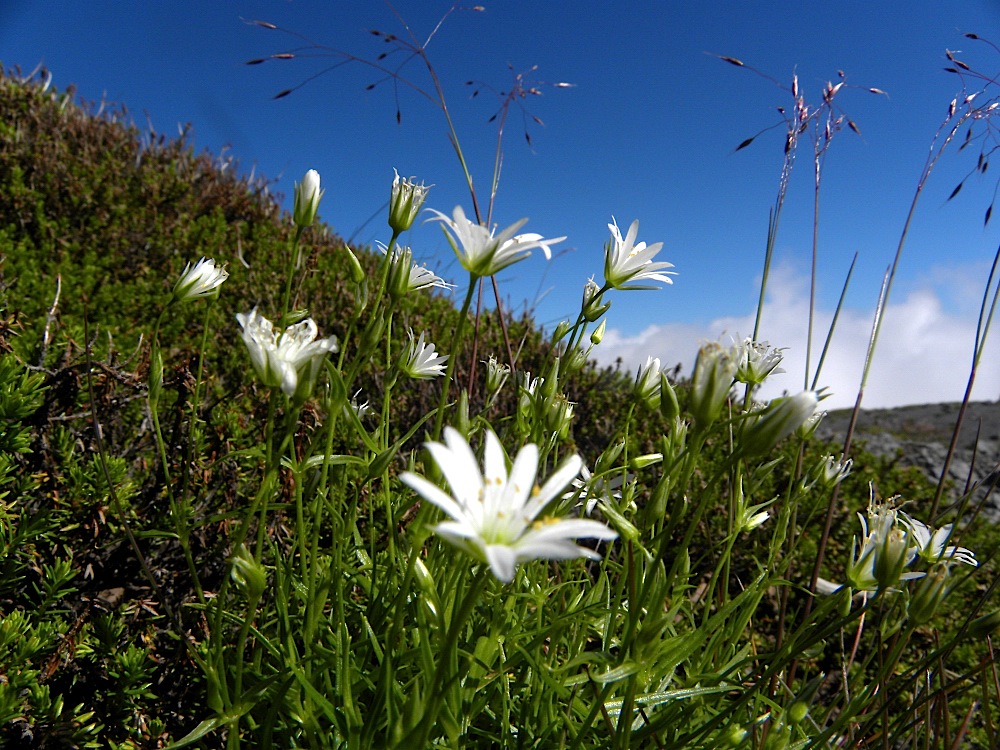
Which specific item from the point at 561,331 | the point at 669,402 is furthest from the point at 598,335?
the point at 669,402

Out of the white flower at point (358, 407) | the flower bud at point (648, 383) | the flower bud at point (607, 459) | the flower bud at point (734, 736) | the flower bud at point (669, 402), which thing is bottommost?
the flower bud at point (734, 736)

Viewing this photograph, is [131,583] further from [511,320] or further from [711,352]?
[511,320]

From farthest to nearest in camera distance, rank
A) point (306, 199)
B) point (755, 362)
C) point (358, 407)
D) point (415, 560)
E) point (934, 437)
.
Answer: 1. point (934, 437)
2. point (358, 407)
3. point (755, 362)
4. point (306, 199)
5. point (415, 560)

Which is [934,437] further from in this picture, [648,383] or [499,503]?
[499,503]

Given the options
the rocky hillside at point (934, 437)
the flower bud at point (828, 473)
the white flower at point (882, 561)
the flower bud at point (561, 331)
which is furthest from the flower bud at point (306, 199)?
the rocky hillside at point (934, 437)

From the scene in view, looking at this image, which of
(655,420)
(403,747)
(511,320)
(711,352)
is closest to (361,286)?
(711,352)

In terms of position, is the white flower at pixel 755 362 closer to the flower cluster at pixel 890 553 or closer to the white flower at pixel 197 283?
the flower cluster at pixel 890 553

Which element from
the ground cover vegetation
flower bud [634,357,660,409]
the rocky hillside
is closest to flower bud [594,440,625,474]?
the ground cover vegetation
